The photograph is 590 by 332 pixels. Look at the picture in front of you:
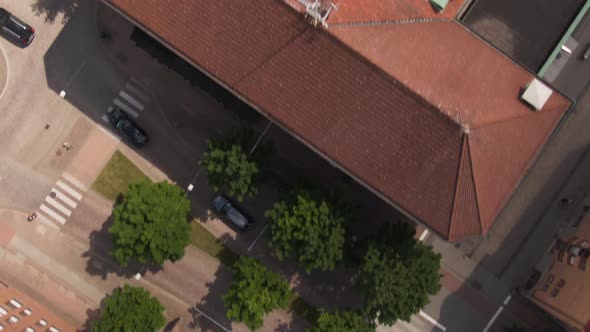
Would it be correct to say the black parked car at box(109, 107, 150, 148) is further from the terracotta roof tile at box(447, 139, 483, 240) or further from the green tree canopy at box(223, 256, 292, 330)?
the terracotta roof tile at box(447, 139, 483, 240)

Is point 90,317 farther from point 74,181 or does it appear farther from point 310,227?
point 310,227

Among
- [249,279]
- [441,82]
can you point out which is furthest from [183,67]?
[441,82]

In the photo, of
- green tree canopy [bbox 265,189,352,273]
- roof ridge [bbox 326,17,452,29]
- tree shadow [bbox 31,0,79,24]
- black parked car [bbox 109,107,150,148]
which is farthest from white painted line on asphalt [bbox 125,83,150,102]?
roof ridge [bbox 326,17,452,29]

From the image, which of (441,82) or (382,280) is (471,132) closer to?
(441,82)

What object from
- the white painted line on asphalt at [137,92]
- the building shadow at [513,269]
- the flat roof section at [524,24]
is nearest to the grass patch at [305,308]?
the building shadow at [513,269]

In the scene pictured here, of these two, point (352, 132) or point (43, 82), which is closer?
point (352, 132)

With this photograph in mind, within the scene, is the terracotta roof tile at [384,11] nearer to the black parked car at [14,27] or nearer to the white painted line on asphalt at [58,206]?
the black parked car at [14,27]
